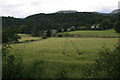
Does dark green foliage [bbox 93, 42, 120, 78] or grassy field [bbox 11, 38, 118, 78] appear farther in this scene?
grassy field [bbox 11, 38, 118, 78]

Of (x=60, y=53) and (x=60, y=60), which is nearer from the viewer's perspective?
(x=60, y=60)

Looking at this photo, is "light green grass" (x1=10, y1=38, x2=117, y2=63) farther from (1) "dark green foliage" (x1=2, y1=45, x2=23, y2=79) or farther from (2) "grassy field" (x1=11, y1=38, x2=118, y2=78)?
(1) "dark green foliage" (x1=2, y1=45, x2=23, y2=79)

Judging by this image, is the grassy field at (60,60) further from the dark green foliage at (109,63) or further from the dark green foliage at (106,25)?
the dark green foliage at (106,25)

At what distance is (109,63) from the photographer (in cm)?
885

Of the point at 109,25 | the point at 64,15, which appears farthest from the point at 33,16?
the point at 109,25

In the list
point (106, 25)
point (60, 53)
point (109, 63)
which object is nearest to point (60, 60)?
point (60, 53)

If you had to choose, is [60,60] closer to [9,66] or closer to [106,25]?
[9,66]

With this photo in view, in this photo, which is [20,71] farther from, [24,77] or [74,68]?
[74,68]

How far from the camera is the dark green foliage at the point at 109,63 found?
8641mm

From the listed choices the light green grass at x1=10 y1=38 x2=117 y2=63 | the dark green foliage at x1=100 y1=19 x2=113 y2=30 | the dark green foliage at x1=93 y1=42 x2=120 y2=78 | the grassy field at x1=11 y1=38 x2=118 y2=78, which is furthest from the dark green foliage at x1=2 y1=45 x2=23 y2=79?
the dark green foliage at x1=100 y1=19 x2=113 y2=30

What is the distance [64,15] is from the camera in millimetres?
149375

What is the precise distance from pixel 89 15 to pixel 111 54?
463 ft

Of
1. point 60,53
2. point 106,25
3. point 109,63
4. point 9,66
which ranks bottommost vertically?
point 60,53

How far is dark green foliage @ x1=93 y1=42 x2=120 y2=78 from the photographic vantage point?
864 cm
